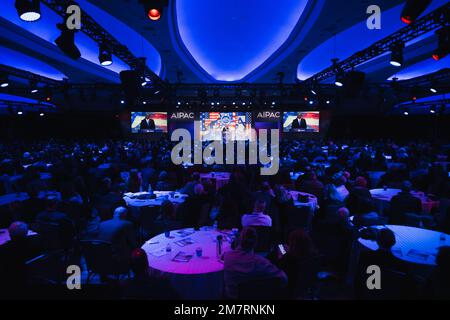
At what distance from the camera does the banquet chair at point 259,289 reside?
2564 mm

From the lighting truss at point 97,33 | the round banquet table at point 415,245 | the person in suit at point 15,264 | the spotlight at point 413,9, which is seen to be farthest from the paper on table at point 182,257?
the lighting truss at point 97,33

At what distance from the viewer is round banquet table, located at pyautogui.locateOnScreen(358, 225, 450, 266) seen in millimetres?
3326

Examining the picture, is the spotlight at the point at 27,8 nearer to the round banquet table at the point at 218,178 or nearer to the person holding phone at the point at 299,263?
the person holding phone at the point at 299,263

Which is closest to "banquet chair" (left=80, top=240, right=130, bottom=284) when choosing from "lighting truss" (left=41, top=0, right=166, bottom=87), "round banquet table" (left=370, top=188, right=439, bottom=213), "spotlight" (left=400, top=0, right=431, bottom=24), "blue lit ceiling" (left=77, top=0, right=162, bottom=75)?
"lighting truss" (left=41, top=0, right=166, bottom=87)

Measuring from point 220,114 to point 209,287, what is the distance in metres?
19.3

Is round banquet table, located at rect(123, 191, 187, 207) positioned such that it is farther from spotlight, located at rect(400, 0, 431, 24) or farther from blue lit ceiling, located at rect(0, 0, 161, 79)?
spotlight, located at rect(400, 0, 431, 24)

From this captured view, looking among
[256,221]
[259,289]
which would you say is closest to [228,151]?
[256,221]

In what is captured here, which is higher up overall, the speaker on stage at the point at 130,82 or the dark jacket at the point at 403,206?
the speaker on stage at the point at 130,82

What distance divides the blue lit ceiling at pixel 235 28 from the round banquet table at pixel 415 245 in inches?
222

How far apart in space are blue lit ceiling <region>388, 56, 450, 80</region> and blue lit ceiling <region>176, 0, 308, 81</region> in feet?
21.7

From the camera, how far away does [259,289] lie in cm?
257

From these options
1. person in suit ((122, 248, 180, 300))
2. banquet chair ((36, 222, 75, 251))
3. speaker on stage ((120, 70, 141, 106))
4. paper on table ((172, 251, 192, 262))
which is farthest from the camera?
speaker on stage ((120, 70, 141, 106))

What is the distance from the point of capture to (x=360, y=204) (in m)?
4.82
